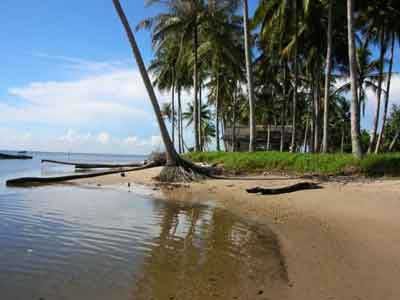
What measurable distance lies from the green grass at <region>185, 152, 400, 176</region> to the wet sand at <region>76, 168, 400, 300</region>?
2.04 metres

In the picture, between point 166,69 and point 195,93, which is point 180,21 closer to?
point 195,93

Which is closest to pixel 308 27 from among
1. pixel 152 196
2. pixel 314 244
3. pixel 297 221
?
pixel 152 196

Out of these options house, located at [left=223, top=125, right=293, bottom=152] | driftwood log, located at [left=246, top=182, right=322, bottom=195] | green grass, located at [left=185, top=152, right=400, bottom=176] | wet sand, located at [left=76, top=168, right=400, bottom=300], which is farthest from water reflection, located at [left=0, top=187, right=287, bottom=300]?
house, located at [left=223, top=125, right=293, bottom=152]

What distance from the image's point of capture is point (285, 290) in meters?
3.88

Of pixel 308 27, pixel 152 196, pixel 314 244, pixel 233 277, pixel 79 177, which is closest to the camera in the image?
pixel 233 277

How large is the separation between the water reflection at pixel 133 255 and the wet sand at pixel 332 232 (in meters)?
0.38

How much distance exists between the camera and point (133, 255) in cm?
520

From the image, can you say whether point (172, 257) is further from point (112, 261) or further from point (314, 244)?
point (314, 244)

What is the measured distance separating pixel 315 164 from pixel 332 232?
9.97 metres

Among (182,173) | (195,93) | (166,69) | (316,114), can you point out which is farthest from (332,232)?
(166,69)

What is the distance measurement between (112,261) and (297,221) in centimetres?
417

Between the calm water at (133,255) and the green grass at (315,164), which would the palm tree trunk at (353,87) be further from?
the calm water at (133,255)

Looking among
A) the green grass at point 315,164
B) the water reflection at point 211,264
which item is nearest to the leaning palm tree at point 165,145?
the green grass at point 315,164

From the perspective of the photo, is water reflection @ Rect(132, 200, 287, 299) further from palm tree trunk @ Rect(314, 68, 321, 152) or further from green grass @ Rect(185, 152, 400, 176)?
palm tree trunk @ Rect(314, 68, 321, 152)
